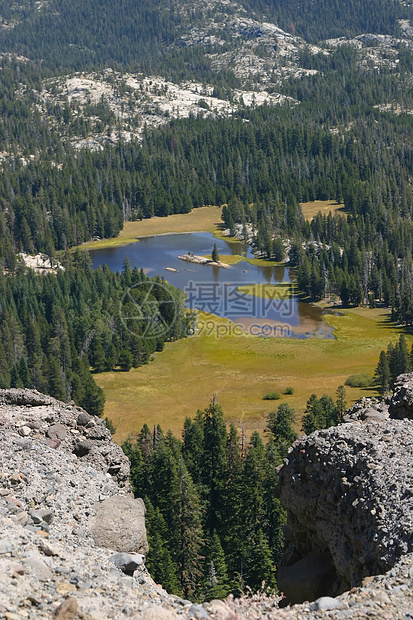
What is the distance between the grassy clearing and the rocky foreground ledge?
76.9m

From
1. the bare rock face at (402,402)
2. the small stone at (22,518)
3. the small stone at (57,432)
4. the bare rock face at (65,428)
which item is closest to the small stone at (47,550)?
the small stone at (22,518)

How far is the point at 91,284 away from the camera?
7707 inches

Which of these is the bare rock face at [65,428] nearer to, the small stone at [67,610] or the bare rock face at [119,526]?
the bare rock face at [119,526]

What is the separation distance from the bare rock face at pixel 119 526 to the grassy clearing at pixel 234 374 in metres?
81.2

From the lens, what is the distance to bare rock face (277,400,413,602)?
2588 centimetres

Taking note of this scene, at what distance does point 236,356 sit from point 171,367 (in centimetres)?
1301

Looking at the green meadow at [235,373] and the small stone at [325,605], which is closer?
the small stone at [325,605]

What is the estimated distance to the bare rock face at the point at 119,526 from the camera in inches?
1074

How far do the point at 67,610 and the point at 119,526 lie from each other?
7534 millimetres

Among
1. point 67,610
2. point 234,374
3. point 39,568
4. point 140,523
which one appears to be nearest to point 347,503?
point 140,523

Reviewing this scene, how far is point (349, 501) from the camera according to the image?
1110 inches

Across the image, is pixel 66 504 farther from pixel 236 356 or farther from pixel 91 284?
pixel 91 284

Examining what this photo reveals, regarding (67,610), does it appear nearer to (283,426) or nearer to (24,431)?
(24,431)

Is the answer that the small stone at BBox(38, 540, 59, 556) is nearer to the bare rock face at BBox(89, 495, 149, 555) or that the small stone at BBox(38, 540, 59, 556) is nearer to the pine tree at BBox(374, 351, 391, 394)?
the bare rock face at BBox(89, 495, 149, 555)
